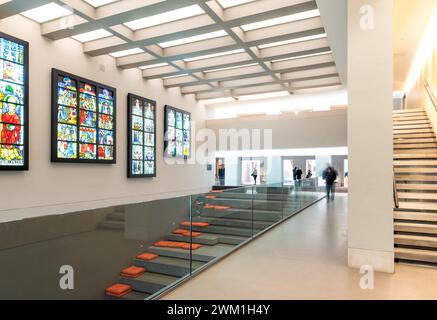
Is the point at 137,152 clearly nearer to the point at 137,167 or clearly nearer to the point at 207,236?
the point at 137,167

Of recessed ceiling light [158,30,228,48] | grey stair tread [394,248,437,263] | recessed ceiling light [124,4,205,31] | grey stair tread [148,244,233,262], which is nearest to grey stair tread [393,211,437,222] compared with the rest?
grey stair tread [394,248,437,263]

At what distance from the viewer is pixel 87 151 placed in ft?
28.8

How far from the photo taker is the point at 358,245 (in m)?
4.32

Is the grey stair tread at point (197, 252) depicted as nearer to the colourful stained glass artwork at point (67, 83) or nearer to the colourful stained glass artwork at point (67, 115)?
the colourful stained glass artwork at point (67, 115)

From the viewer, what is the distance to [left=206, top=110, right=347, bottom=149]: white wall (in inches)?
532

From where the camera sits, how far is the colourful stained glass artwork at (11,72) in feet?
21.8

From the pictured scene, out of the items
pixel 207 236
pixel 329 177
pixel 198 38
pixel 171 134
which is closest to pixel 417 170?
pixel 207 236

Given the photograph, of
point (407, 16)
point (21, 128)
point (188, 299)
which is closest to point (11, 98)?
point (21, 128)

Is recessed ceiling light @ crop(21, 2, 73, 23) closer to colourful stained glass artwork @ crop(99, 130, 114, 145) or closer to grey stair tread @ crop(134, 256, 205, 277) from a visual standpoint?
colourful stained glass artwork @ crop(99, 130, 114, 145)

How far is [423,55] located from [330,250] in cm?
942

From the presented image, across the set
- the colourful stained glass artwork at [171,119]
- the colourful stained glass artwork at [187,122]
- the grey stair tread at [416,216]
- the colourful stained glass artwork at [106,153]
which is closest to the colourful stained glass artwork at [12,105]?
the colourful stained glass artwork at [106,153]

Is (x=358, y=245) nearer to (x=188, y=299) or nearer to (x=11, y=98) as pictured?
(x=188, y=299)

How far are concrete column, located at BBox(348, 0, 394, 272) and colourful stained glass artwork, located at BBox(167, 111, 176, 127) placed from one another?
29.1ft

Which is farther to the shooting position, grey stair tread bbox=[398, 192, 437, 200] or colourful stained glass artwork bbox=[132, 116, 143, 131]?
colourful stained glass artwork bbox=[132, 116, 143, 131]
